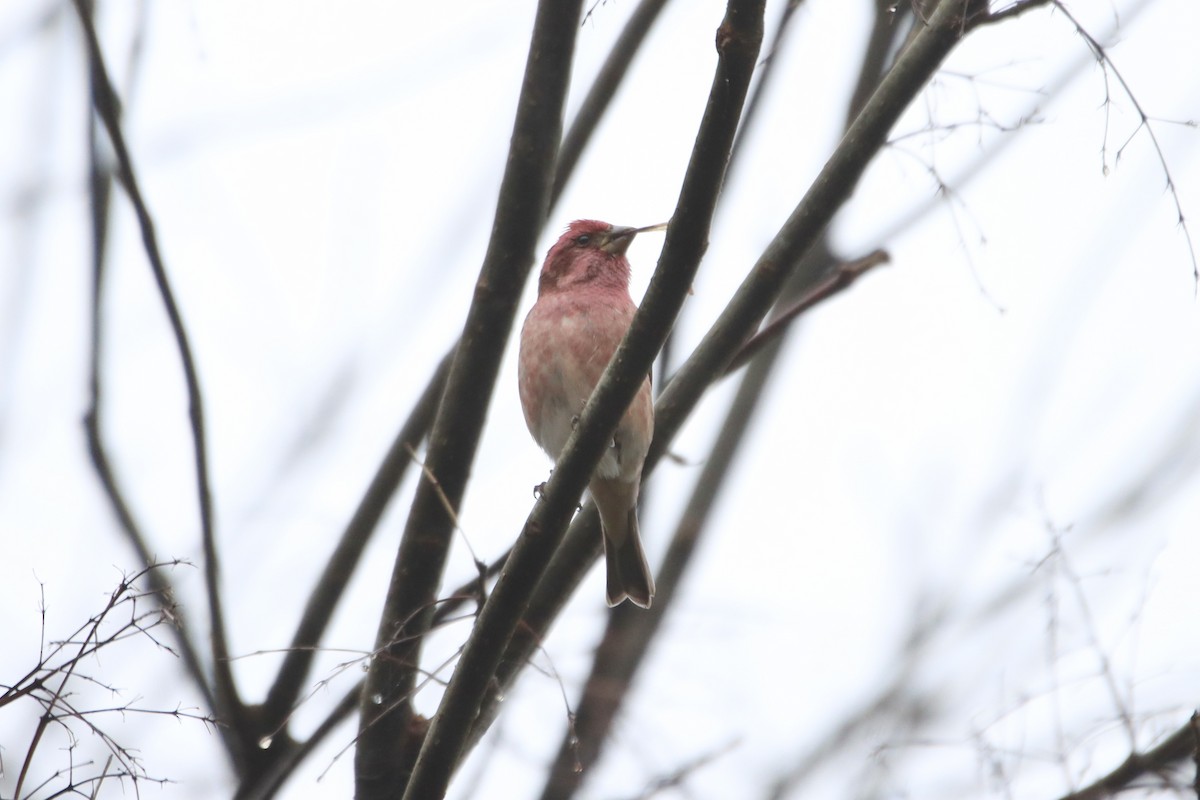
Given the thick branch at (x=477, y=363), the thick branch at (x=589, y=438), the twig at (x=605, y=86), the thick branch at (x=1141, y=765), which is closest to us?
the thick branch at (x=589, y=438)

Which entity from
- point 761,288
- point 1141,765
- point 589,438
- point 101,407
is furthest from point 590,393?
point 1141,765

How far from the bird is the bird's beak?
230 mm

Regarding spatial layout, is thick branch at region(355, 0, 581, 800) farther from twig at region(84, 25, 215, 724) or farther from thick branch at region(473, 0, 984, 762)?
twig at region(84, 25, 215, 724)

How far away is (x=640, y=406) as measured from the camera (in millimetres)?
7012

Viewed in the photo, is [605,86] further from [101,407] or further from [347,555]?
[101,407]

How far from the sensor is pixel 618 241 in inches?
330

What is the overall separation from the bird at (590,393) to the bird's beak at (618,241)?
23 centimetres

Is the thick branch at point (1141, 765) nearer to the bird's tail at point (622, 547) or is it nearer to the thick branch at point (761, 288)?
the thick branch at point (761, 288)

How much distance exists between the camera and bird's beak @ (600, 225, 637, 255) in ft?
27.5

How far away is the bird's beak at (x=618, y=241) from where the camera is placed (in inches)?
329

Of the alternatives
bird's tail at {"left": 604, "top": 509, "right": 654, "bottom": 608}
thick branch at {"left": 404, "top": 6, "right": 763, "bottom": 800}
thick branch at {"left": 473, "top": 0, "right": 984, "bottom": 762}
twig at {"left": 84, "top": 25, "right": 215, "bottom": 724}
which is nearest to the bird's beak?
bird's tail at {"left": 604, "top": 509, "right": 654, "bottom": 608}

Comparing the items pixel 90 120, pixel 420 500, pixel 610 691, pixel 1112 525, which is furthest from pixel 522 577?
pixel 1112 525

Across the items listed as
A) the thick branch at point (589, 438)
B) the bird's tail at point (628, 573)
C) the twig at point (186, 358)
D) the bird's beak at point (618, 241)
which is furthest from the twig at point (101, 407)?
the bird's beak at point (618, 241)

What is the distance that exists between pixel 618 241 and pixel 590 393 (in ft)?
4.73
